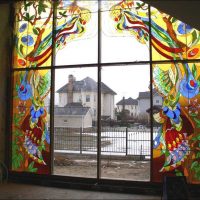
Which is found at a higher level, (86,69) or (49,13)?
(49,13)

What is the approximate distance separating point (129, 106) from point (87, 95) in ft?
2.82

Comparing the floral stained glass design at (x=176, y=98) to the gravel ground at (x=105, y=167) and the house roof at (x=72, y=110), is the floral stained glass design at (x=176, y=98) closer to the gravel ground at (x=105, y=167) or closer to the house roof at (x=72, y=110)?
the gravel ground at (x=105, y=167)

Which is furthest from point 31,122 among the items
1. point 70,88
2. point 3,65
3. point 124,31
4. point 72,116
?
point 124,31

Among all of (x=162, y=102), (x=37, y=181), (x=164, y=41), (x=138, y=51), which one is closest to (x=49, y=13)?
(x=138, y=51)

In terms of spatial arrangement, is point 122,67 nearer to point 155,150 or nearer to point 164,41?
point 164,41

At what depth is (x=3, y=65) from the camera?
18.8ft

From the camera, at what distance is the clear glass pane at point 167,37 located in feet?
15.7

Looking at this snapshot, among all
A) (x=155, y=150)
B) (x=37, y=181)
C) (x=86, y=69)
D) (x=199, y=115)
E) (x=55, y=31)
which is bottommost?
(x=37, y=181)

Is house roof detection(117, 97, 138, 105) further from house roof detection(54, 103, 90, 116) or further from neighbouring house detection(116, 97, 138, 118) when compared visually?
house roof detection(54, 103, 90, 116)

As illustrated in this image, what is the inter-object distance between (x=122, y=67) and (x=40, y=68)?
64.4 inches

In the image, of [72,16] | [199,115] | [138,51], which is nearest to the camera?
[199,115]

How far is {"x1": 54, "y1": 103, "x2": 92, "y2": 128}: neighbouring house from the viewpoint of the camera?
5.52m

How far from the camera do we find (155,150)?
15.8ft

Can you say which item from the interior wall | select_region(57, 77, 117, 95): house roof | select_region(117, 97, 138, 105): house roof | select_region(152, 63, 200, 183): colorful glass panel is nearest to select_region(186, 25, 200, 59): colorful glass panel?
select_region(152, 63, 200, 183): colorful glass panel
